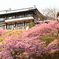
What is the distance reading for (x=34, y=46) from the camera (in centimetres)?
1030

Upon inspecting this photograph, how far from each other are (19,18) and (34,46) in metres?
31.8

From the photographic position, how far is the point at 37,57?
36.8 ft

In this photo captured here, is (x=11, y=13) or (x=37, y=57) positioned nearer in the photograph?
(x=37, y=57)

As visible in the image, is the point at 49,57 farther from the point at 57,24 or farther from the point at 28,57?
the point at 57,24

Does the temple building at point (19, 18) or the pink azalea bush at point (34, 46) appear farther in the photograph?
the temple building at point (19, 18)

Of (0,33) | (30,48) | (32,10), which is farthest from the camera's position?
(32,10)

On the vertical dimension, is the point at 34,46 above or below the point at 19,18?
above

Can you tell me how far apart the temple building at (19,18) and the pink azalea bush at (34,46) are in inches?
1142

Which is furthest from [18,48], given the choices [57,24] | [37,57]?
[57,24]

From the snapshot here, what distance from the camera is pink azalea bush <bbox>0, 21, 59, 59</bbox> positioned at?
406 inches

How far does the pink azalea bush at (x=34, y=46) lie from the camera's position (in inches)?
406

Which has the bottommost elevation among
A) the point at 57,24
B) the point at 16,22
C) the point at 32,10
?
the point at 16,22

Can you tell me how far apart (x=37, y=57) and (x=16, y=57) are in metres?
1.45

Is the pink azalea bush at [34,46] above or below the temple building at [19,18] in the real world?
above
